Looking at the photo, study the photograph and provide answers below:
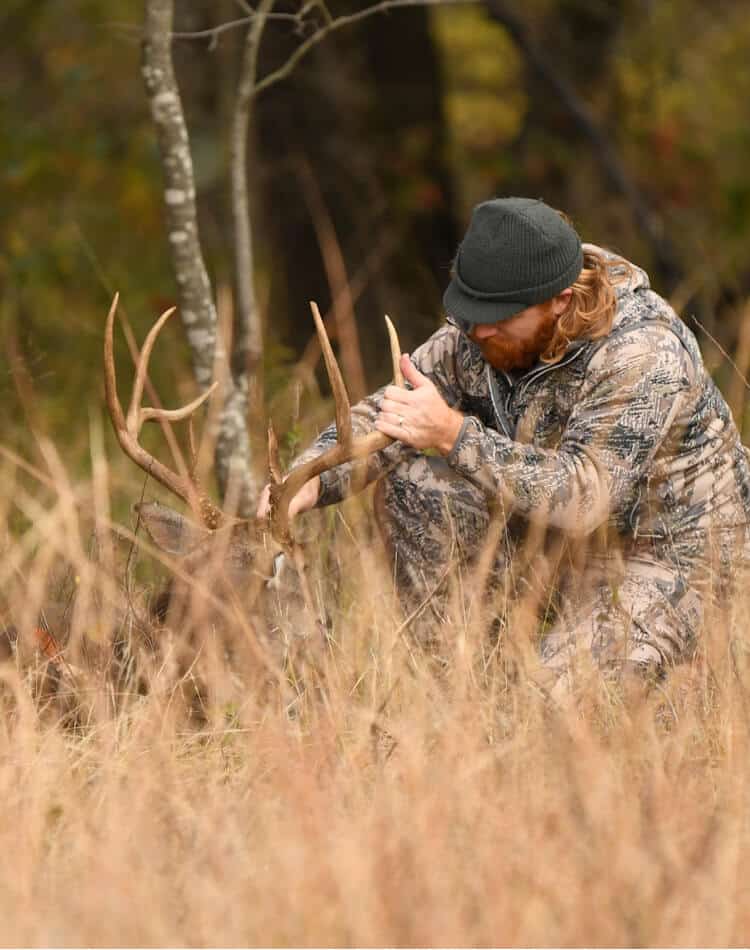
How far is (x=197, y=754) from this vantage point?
383 cm

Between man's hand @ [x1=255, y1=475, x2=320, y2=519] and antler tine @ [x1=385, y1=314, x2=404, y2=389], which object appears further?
man's hand @ [x1=255, y1=475, x2=320, y2=519]

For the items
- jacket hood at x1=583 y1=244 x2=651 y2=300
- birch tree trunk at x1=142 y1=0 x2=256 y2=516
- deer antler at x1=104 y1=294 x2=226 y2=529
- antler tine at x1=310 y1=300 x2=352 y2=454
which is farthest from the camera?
birch tree trunk at x1=142 y1=0 x2=256 y2=516

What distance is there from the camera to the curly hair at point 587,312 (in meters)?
4.18

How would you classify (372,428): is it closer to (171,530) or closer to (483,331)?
(483,331)

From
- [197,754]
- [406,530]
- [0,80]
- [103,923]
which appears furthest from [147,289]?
[103,923]

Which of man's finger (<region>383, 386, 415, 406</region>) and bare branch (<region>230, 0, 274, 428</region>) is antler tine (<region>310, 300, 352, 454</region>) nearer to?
man's finger (<region>383, 386, 415, 406</region>)

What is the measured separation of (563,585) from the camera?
4.52 metres

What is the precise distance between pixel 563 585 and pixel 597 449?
0.59 meters

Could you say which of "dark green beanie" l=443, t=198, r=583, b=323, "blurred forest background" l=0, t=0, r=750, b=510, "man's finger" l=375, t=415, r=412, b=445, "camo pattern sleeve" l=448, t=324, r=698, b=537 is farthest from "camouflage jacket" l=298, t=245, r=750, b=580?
"blurred forest background" l=0, t=0, r=750, b=510

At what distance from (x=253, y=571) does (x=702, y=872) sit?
1721 mm

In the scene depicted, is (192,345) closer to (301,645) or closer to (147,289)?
(301,645)

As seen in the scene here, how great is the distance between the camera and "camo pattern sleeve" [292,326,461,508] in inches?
179

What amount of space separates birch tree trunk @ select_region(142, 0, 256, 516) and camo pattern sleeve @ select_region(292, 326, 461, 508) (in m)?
0.57

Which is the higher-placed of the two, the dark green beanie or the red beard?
the dark green beanie
